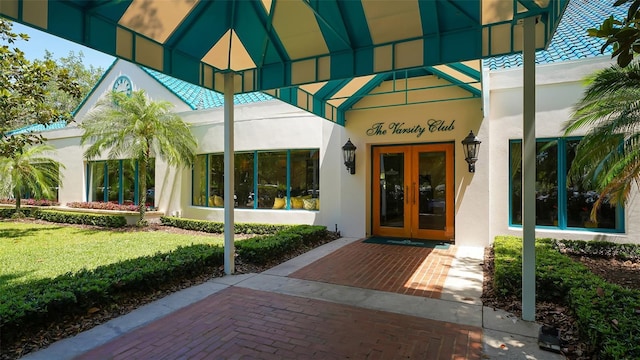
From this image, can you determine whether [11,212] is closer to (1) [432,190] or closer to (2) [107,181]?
(2) [107,181]

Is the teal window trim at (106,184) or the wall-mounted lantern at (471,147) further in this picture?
the teal window trim at (106,184)

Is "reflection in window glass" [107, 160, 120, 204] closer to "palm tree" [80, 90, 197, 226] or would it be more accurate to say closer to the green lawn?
the green lawn

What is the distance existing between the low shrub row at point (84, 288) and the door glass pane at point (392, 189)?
19.8ft

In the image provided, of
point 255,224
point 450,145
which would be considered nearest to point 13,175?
point 255,224

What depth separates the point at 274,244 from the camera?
7883mm

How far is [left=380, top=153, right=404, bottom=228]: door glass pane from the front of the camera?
10.8 meters

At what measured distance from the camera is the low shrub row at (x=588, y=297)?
3307 millimetres

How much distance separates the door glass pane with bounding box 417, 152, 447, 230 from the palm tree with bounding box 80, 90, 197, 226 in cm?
897

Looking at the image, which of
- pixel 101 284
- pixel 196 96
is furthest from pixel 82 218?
pixel 101 284

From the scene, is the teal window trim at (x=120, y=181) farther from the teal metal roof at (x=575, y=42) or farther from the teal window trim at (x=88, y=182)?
the teal metal roof at (x=575, y=42)

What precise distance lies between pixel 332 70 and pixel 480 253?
5.93 meters

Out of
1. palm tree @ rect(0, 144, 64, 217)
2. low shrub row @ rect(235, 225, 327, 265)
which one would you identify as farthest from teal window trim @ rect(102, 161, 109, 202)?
low shrub row @ rect(235, 225, 327, 265)

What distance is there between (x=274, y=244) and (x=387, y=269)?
2600 millimetres

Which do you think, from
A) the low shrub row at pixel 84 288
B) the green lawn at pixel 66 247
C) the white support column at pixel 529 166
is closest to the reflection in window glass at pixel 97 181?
the green lawn at pixel 66 247
